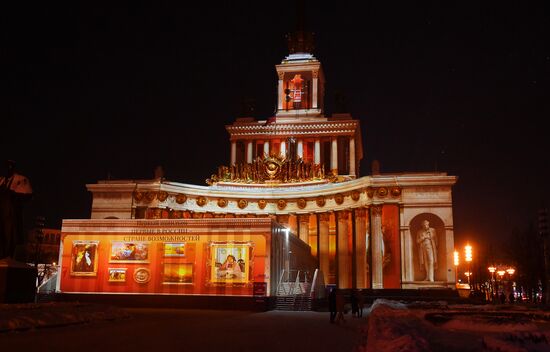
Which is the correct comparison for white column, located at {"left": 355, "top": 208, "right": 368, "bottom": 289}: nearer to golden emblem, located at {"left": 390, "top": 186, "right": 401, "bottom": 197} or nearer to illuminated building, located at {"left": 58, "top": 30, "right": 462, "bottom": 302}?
A: illuminated building, located at {"left": 58, "top": 30, "right": 462, "bottom": 302}

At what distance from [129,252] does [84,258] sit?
3.10m

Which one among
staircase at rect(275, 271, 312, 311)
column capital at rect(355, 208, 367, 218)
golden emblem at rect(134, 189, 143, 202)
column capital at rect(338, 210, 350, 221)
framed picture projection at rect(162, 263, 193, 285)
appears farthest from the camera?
column capital at rect(338, 210, 350, 221)

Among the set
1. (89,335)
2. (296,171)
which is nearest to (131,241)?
(89,335)

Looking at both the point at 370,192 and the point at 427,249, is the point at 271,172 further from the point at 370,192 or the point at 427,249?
the point at 427,249

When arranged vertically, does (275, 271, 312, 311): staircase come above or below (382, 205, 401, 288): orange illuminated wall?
below

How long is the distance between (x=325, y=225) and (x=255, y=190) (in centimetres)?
937

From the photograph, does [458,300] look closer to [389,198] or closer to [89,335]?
[389,198]

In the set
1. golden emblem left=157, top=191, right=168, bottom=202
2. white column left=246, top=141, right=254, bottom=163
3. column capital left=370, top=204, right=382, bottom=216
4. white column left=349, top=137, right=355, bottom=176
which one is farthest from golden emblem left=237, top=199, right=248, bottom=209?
white column left=349, top=137, right=355, bottom=176

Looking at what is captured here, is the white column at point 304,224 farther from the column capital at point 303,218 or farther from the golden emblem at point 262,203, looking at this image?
the golden emblem at point 262,203

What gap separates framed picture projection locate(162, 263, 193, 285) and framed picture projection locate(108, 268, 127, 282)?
2.78 meters

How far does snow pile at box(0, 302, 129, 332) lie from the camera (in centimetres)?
1709

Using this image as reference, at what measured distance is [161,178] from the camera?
2429 inches

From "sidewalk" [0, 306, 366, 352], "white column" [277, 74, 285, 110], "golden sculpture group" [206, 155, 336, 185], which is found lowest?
"sidewalk" [0, 306, 366, 352]

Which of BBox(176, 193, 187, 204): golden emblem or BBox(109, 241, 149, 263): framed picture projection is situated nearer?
BBox(109, 241, 149, 263): framed picture projection
